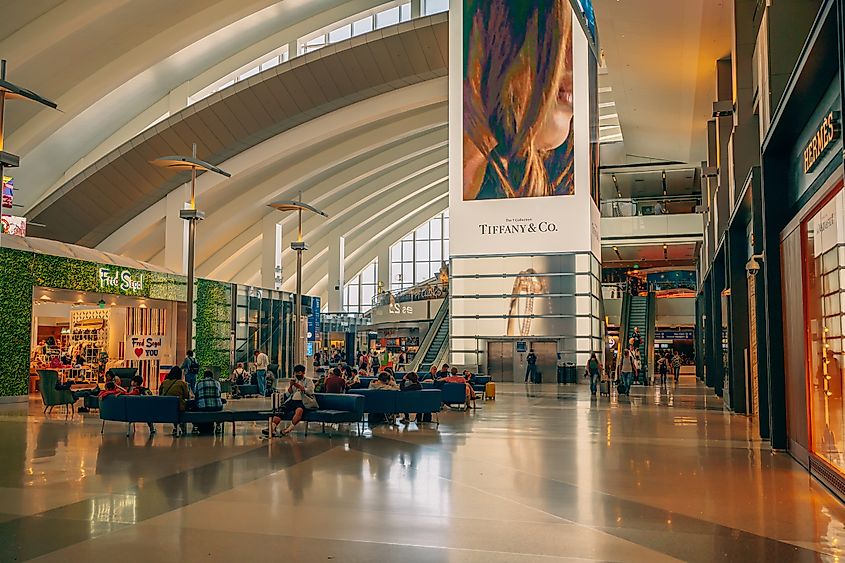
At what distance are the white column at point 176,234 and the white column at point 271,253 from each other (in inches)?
205

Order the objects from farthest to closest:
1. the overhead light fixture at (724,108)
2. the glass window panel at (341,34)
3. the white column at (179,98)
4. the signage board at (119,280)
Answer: the glass window panel at (341,34) → the white column at (179,98) → the signage board at (119,280) → the overhead light fixture at (724,108)

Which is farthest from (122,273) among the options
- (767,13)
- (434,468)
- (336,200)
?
(336,200)

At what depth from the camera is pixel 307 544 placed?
5.11 meters

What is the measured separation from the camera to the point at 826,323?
24.7ft

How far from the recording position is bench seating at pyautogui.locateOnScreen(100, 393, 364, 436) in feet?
37.2

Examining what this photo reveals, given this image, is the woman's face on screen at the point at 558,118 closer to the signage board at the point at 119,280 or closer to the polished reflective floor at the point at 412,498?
the signage board at the point at 119,280

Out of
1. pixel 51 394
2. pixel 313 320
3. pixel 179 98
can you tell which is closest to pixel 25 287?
pixel 51 394

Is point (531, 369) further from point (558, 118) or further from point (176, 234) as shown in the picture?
point (176, 234)

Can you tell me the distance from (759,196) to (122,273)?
1694cm

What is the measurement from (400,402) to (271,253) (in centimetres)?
2664

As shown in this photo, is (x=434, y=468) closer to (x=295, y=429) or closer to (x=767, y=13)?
(x=295, y=429)

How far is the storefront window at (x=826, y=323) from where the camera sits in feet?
22.9

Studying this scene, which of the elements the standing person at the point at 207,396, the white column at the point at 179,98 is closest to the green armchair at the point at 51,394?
the standing person at the point at 207,396

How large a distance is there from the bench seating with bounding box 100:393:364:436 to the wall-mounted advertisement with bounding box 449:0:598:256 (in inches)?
625
